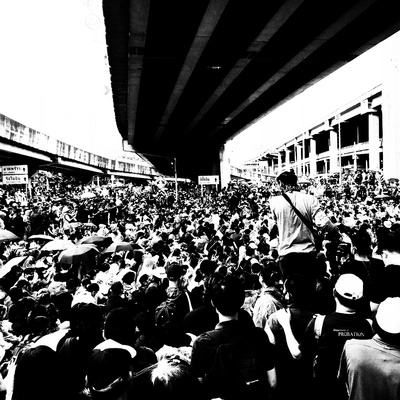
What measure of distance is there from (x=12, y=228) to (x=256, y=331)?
15.5 meters

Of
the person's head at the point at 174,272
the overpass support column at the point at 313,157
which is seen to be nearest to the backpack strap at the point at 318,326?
the person's head at the point at 174,272

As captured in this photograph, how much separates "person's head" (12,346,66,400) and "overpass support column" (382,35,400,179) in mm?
38989

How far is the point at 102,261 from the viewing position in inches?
392

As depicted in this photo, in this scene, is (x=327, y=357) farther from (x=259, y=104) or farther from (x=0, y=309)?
(x=259, y=104)

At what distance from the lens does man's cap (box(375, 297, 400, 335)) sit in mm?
2705

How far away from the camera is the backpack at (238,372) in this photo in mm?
2748

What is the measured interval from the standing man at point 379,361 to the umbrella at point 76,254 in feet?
23.8

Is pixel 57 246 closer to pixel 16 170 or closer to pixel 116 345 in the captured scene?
pixel 116 345

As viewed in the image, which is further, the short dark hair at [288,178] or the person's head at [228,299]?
the short dark hair at [288,178]

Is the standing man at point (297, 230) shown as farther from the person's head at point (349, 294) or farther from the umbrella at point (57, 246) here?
the umbrella at point (57, 246)

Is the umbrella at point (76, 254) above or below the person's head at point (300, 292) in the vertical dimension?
below

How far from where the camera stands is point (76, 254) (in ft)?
30.9

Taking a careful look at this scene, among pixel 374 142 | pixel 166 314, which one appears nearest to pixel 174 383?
pixel 166 314

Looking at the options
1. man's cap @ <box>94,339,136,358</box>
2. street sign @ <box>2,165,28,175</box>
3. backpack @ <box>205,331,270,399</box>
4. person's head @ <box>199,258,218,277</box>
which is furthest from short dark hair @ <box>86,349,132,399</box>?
street sign @ <box>2,165,28,175</box>
